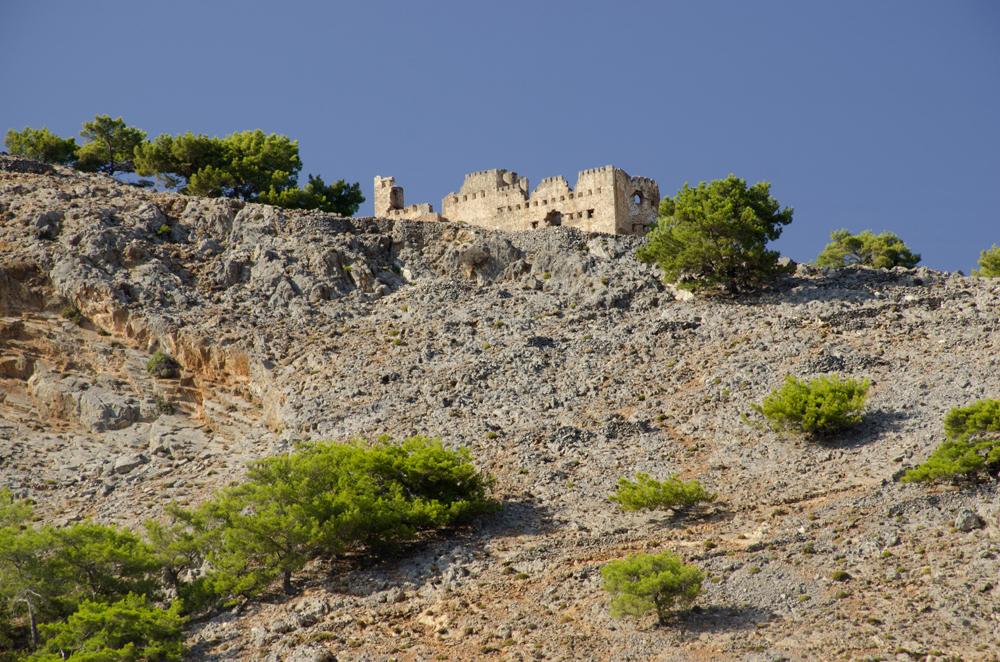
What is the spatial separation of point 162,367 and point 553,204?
76.2ft

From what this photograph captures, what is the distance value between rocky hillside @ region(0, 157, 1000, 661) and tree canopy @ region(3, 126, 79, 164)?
918 cm

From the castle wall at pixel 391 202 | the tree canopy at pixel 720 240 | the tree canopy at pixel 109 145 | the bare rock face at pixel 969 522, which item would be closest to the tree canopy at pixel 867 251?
the tree canopy at pixel 720 240

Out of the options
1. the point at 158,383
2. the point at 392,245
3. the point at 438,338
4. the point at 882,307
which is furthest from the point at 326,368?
the point at 882,307

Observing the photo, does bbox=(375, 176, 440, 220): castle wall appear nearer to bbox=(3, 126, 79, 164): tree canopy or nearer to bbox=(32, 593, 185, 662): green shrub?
bbox=(3, 126, 79, 164): tree canopy

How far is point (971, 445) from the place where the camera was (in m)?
25.2

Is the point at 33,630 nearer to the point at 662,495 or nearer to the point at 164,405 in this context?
the point at 164,405

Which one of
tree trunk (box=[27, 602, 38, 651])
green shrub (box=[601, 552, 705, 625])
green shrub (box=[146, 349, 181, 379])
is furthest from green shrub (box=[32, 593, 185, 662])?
green shrub (box=[146, 349, 181, 379])

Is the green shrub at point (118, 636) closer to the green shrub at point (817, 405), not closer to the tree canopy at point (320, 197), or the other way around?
the green shrub at point (817, 405)

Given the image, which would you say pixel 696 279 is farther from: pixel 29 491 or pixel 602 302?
pixel 29 491

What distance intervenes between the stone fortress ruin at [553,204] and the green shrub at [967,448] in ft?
84.6

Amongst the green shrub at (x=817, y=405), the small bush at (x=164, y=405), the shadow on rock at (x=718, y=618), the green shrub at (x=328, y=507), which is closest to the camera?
the shadow on rock at (x=718, y=618)

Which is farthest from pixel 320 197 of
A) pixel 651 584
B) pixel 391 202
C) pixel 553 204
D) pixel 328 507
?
pixel 651 584

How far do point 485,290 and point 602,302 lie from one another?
5845 millimetres

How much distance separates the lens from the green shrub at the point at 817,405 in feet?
96.5
